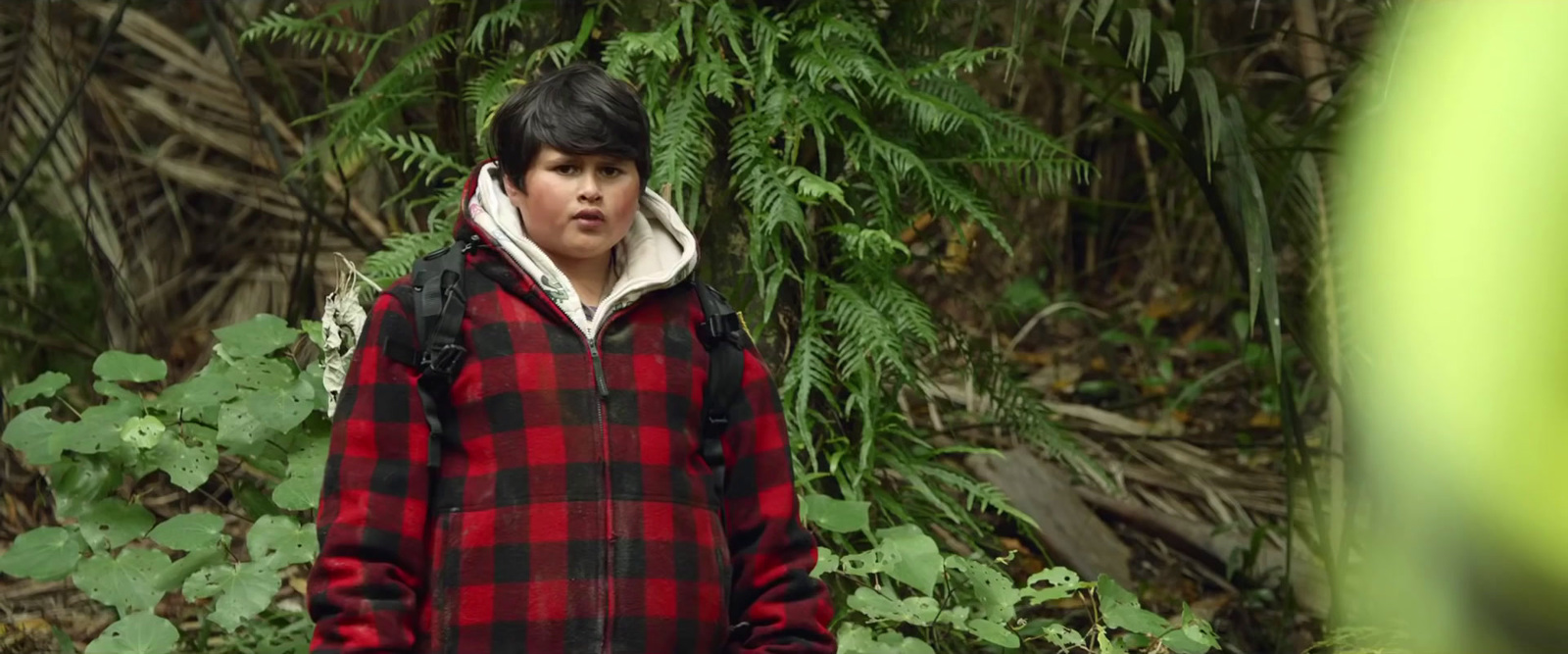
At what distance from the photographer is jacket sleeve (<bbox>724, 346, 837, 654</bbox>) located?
1.82 meters

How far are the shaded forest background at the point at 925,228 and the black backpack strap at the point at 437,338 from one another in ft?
2.48

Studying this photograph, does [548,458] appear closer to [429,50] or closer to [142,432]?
[142,432]

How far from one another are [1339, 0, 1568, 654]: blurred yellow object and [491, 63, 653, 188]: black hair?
149 centimetres

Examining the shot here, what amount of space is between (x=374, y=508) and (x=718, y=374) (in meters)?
0.42

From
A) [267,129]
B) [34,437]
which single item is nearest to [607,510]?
[34,437]

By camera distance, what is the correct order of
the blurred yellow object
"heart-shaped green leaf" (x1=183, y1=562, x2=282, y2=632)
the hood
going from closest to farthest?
the blurred yellow object → the hood → "heart-shaped green leaf" (x1=183, y1=562, x2=282, y2=632)

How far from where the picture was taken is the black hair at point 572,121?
5.67 feet

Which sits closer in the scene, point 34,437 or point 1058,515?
point 34,437

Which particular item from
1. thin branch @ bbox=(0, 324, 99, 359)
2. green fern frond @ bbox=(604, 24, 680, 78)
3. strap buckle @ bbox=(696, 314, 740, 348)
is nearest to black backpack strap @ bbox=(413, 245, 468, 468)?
strap buckle @ bbox=(696, 314, 740, 348)

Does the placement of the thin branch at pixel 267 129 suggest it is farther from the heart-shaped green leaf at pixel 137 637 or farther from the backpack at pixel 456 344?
the backpack at pixel 456 344

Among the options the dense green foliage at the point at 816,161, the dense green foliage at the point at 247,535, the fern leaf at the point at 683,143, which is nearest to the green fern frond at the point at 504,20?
the dense green foliage at the point at 816,161

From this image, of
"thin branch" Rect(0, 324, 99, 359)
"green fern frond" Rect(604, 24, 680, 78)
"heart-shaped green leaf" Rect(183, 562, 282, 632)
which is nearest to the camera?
"heart-shaped green leaf" Rect(183, 562, 282, 632)

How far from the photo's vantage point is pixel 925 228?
3248 millimetres

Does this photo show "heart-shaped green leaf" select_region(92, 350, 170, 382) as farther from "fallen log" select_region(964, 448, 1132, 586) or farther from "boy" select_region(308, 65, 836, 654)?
"fallen log" select_region(964, 448, 1132, 586)
